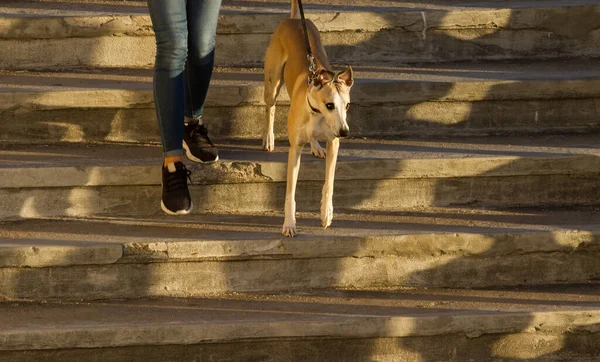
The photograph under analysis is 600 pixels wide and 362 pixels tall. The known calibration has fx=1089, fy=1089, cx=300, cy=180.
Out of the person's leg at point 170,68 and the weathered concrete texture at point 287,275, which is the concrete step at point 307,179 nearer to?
the person's leg at point 170,68

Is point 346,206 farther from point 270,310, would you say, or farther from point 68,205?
point 68,205

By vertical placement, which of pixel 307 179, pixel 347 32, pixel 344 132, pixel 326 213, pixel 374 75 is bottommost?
Answer: pixel 326 213

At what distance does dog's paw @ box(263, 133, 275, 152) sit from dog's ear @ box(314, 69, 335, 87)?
0.83 metres

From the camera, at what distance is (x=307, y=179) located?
498cm

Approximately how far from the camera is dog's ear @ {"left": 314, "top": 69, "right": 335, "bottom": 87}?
438cm

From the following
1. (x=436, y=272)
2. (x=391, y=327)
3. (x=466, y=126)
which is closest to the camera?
(x=391, y=327)

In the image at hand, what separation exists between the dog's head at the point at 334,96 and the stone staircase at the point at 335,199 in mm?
548

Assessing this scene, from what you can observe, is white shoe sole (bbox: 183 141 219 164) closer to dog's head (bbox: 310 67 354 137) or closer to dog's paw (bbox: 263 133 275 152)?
dog's paw (bbox: 263 133 275 152)

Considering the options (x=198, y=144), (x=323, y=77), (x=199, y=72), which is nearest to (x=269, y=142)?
(x=198, y=144)

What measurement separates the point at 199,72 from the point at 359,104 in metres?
0.87

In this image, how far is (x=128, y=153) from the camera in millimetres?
5117

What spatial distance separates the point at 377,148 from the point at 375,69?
2.17 feet

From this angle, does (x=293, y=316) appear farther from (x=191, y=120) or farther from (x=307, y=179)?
(x=191, y=120)

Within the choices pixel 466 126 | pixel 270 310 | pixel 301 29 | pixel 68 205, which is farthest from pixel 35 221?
pixel 466 126
